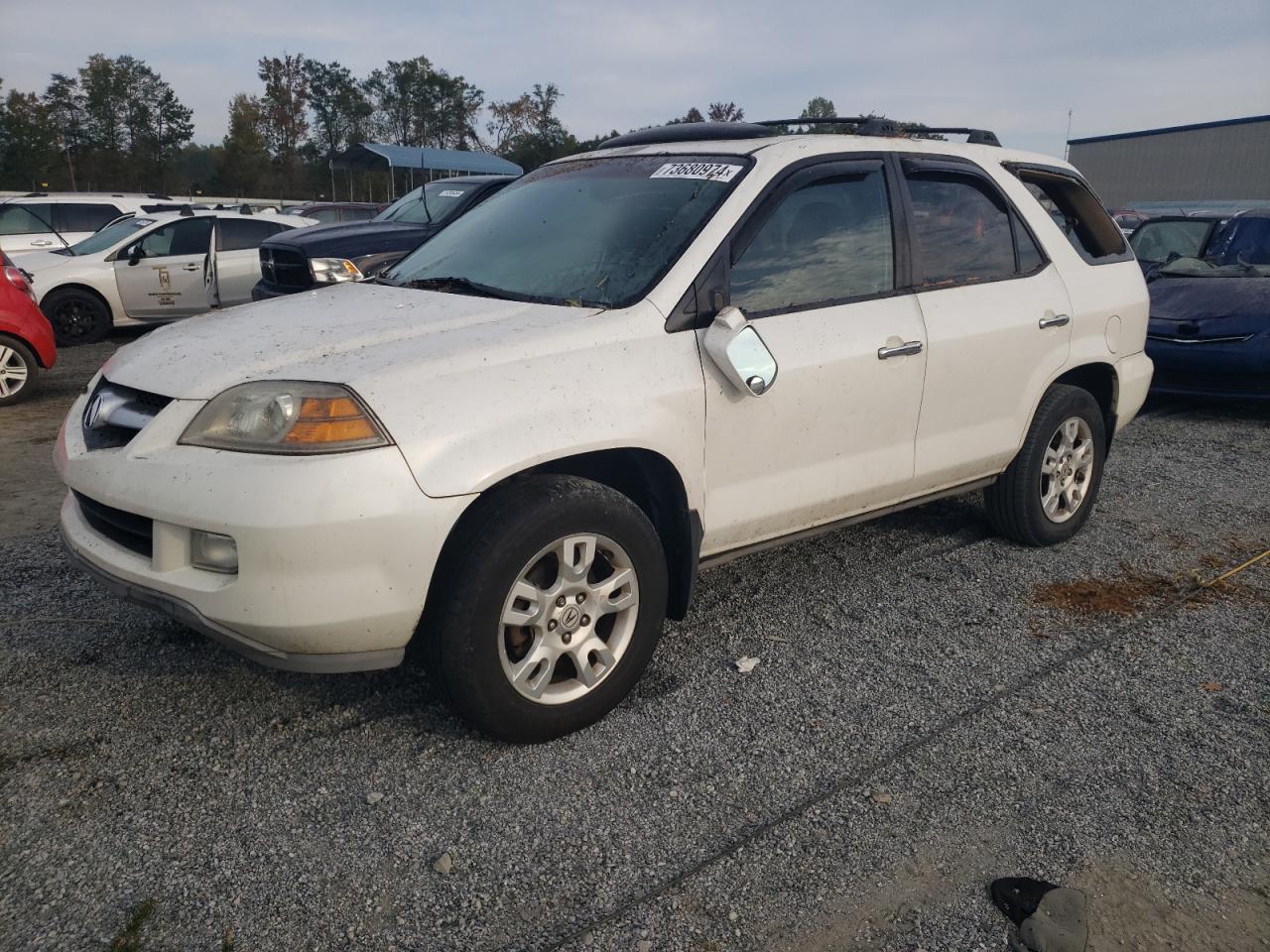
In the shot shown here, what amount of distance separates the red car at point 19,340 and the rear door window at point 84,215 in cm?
832

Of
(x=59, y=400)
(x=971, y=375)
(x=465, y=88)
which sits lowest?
(x=59, y=400)

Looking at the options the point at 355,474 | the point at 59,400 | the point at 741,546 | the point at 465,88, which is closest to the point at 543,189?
the point at 741,546

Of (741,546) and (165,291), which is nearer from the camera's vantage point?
(741,546)

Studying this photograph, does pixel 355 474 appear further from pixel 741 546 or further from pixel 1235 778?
pixel 1235 778

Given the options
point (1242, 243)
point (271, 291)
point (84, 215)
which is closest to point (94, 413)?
point (271, 291)

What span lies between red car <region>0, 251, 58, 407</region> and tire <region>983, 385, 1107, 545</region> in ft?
23.5

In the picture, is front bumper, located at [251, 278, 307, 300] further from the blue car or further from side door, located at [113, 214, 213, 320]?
the blue car

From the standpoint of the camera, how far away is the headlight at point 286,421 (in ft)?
8.45

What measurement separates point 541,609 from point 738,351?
3.25 ft

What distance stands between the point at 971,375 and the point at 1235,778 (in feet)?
5.66

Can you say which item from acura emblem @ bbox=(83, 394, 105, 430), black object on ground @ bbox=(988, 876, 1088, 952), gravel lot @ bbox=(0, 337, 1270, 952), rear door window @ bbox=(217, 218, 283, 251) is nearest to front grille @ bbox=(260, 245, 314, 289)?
rear door window @ bbox=(217, 218, 283, 251)

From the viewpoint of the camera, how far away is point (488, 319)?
310 cm

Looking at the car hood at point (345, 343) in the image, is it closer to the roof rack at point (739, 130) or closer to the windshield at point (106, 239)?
the roof rack at point (739, 130)

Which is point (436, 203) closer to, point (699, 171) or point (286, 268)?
point (286, 268)
